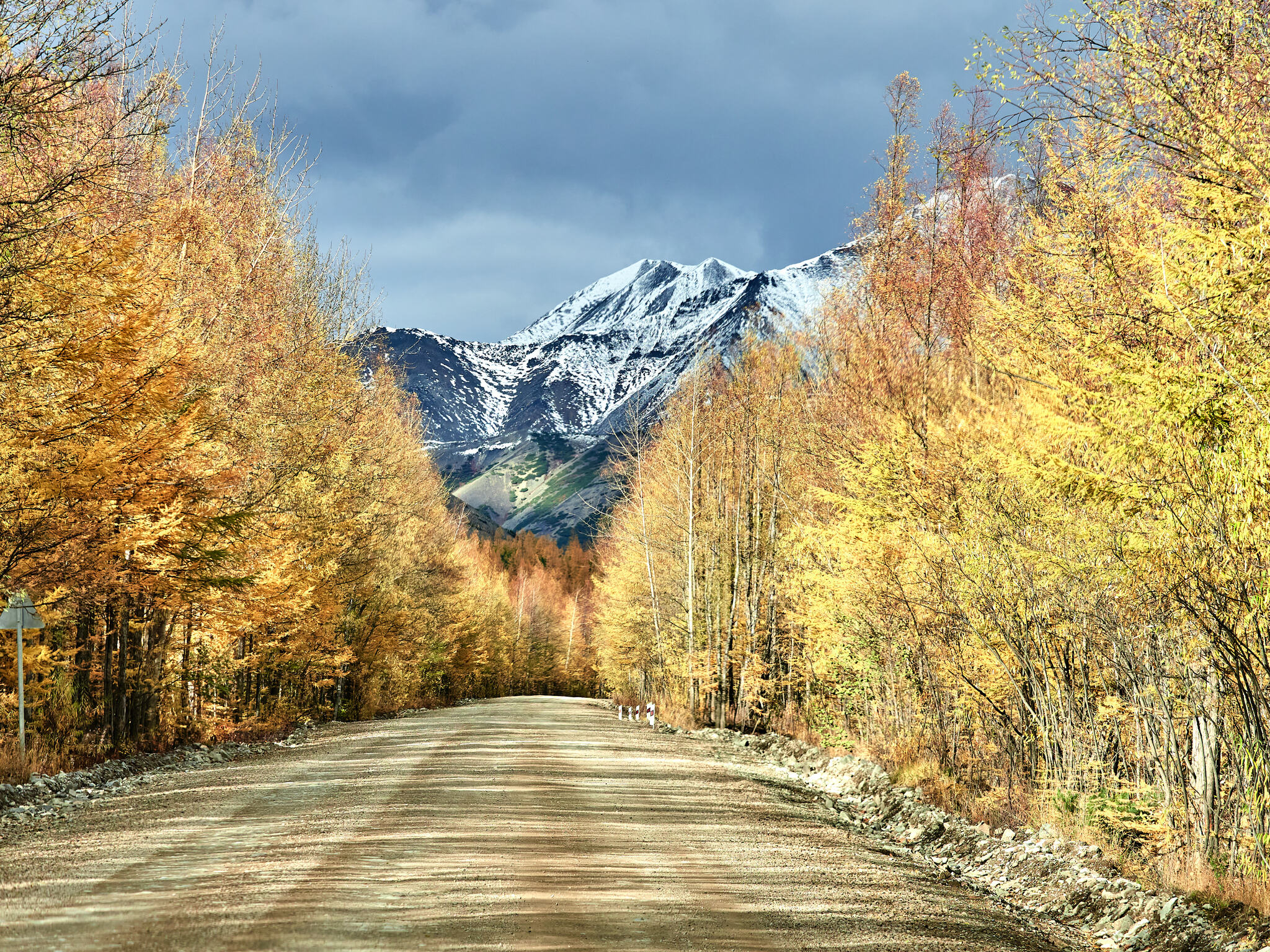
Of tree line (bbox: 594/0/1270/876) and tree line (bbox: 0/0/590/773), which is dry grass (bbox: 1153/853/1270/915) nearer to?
tree line (bbox: 594/0/1270/876)

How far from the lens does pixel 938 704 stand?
44.8 feet

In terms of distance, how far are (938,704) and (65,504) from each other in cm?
1248

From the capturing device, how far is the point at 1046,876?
8102 millimetres

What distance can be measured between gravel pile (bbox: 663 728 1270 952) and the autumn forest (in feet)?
1.56

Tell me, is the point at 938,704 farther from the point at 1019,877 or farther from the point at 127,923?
the point at 127,923

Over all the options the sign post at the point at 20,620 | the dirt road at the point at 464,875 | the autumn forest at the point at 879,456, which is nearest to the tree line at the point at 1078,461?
the autumn forest at the point at 879,456

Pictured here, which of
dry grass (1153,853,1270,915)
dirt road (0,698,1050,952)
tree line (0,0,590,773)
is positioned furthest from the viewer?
tree line (0,0,590,773)

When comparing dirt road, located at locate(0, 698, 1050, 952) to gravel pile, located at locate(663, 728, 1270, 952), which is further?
gravel pile, located at locate(663, 728, 1270, 952)

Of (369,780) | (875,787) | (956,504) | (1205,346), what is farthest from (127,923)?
(875,787)

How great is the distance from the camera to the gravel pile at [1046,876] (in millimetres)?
6121

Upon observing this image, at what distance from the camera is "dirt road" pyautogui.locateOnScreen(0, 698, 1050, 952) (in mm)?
5156

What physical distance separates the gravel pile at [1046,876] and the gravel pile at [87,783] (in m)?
8.85

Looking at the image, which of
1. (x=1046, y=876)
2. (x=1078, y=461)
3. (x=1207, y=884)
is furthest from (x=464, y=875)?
(x=1078, y=461)

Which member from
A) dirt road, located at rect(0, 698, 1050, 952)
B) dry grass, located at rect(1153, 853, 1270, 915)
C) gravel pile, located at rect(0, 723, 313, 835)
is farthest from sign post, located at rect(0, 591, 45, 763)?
dry grass, located at rect(1153, 853, 1270, 915)
